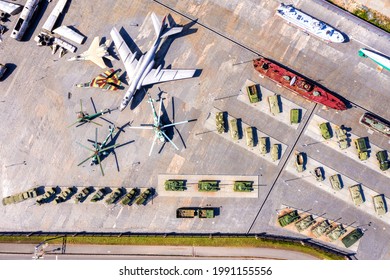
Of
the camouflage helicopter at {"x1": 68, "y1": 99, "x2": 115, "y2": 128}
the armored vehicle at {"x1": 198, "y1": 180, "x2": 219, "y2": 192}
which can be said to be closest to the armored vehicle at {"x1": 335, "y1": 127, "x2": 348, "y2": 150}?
the armored vehicle at {"x1": 198, "y1": 180, "x2": 219, "y2": 192}

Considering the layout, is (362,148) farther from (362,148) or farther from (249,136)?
(249,136)

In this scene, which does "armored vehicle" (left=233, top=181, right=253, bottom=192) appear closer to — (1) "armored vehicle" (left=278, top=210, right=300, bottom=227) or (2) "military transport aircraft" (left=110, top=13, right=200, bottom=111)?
(1) "armored vehicle" (left=278, top=210, right=300, bottom=227)

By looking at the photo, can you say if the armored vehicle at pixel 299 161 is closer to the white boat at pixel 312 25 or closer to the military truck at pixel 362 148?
the military truck at pixel 362 148

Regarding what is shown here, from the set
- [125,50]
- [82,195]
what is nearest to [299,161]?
[125,50]
